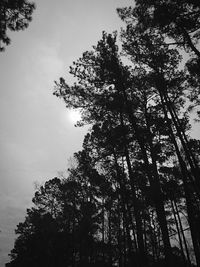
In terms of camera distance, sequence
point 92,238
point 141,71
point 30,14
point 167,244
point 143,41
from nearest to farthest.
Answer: point 30,14, point 167,244, point 143,41, point 141,71, point 92,238

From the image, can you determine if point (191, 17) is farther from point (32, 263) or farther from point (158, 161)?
point (32, 263)

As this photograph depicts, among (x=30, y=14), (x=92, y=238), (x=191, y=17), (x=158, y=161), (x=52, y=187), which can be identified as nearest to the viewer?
(x=30, y=14)

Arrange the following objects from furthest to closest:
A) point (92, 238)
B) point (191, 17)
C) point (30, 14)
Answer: point (92, 238) < point (191, 17) < point (30, 14)

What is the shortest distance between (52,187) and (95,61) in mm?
16663

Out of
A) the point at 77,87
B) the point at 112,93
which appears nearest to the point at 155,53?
the point at 112,93

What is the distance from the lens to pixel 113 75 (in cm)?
1256

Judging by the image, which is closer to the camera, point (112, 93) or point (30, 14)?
point (30, 14)

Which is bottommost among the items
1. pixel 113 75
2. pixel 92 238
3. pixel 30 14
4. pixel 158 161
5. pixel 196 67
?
pixel 92 238

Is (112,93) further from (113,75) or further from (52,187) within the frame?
(52,187)

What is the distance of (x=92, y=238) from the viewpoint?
22.2 m

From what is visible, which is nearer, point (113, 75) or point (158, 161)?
point (113, 75)

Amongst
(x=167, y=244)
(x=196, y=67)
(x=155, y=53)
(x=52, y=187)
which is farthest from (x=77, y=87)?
(x=52, y=187)

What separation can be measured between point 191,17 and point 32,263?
22.5m

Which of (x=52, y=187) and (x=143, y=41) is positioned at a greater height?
(x=143, y=41)
